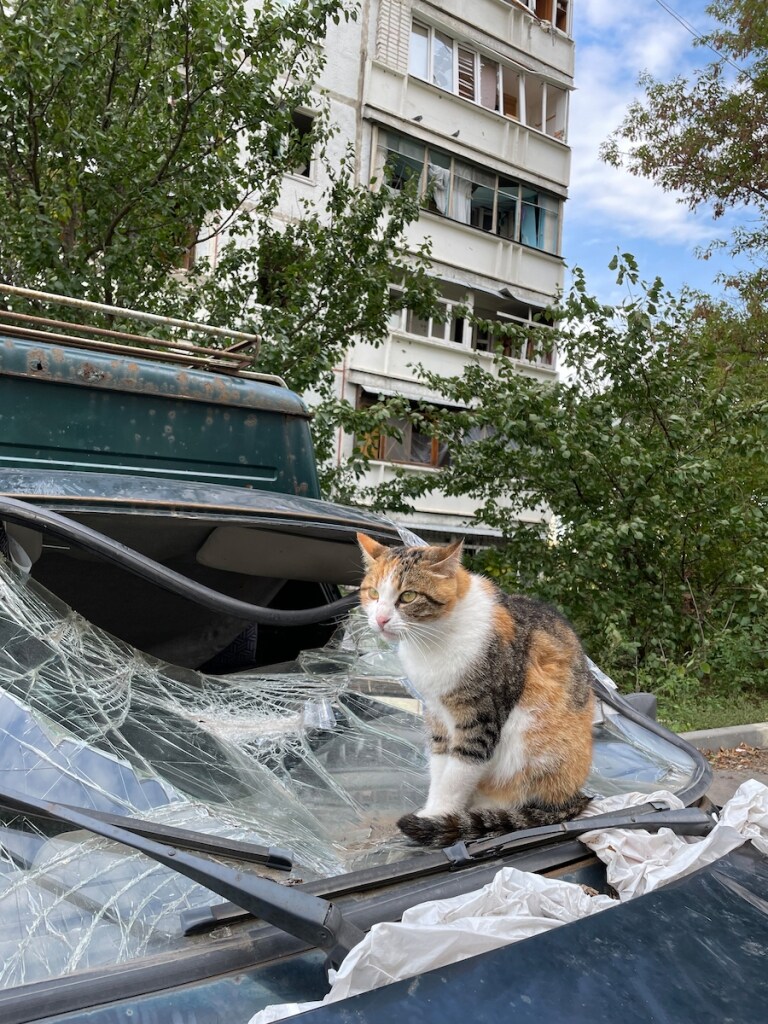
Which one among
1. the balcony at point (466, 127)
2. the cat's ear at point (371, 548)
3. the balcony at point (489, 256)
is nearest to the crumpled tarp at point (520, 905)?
the cat's ear at point (371, 548)

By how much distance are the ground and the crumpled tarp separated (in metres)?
3.69

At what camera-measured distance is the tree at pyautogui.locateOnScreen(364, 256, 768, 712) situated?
286 inches

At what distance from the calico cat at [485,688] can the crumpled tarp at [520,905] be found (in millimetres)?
246

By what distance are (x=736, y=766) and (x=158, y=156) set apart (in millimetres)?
6450

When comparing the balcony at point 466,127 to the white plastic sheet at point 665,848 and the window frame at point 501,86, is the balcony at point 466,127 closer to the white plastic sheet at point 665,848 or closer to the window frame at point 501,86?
the window frame at point 501,86

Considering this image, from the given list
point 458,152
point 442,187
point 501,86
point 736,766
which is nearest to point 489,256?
point 442,187

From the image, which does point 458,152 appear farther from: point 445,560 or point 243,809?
point 243,809

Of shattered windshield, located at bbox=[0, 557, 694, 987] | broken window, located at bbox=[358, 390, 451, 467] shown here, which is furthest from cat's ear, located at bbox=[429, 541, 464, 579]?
broken window, located at bbox=[358, 390, 451, 467]

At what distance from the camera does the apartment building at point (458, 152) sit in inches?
662

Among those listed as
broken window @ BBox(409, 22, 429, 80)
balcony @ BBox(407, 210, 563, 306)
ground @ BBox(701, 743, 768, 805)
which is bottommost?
ground @ BBox(701, 743, 768, 805)

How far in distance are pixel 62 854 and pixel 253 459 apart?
217 centimetres

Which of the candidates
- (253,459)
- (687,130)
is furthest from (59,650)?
(687,130)

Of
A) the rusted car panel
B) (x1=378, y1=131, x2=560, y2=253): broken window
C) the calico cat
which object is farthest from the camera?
(x1=378, y1=131, x2=560, y2=253): broken window

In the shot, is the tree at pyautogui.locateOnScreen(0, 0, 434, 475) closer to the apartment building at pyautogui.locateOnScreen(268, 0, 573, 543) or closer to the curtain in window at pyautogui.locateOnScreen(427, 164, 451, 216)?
the apartment building at pyautogui.locateOnScreen(268, 0, 573, 543)
